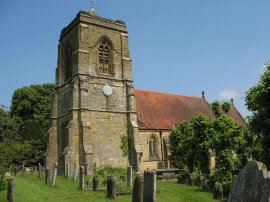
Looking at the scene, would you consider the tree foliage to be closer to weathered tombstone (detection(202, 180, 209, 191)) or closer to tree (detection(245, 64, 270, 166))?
weathered tombstone (detection(202, 180, 209, 191))

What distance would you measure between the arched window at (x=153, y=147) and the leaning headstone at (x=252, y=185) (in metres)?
26.8

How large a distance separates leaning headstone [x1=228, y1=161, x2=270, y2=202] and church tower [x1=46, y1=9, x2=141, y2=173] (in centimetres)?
2196

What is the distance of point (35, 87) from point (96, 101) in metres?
20.9

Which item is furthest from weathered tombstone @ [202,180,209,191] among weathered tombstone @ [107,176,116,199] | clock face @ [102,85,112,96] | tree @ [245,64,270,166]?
clock face @ [102,85,112,96]

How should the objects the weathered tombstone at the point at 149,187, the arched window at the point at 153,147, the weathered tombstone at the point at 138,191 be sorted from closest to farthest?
1. the weathered tombstone at the point at 149,187
2. the weathered tombstone at the point at 138,191
3. the arched window at the point at 153,147

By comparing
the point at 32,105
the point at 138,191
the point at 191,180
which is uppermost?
the point at 32,105

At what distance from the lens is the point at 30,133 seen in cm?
3650

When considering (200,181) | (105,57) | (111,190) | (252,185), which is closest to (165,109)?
(105,57)

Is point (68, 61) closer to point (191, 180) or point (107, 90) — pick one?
point (107, 90)

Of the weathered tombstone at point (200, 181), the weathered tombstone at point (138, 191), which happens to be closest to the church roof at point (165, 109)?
the weathered tombstone at point (200, 181)

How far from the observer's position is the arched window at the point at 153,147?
103 feet

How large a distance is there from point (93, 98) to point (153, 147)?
8.11 metres

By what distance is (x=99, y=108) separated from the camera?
94.1 ft

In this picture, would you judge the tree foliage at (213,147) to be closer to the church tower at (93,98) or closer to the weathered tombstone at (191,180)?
the weathered tombstone at (191,180)
